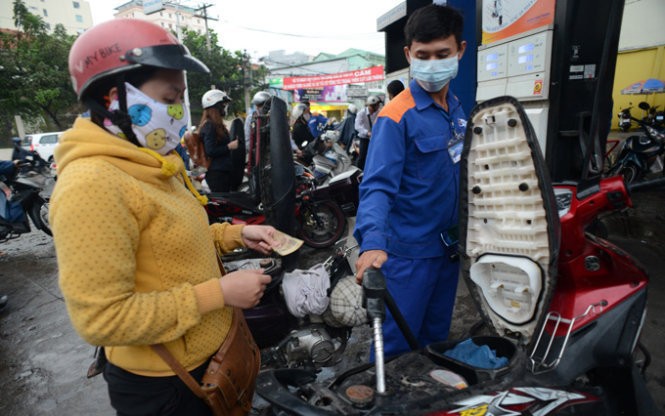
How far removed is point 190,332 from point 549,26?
382 centimetres

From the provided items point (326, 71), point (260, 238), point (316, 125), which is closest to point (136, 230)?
point (260, 238)

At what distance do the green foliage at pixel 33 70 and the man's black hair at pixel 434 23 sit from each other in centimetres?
2179

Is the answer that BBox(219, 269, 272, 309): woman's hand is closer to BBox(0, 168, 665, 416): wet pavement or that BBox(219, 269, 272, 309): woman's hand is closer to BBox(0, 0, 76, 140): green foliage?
BBox(0, 168, 665, 416): wet pavement

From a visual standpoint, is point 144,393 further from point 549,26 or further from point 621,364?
point 549,26

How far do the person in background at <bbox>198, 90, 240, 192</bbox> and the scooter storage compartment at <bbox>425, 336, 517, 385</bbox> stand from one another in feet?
13.9

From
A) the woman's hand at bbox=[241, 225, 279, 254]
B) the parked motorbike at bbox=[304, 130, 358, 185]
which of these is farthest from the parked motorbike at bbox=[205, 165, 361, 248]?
the woman's hand at bbox=[241, 225, 279, 254]

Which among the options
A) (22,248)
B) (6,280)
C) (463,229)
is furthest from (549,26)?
(22,248)

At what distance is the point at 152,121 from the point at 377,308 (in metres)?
0.83

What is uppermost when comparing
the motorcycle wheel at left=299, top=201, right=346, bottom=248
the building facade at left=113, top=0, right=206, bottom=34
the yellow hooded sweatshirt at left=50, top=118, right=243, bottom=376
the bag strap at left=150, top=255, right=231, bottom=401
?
→ the building facade at left=113, top=0, right=206, bottom=34

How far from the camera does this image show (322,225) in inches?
204

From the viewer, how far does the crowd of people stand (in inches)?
36.1

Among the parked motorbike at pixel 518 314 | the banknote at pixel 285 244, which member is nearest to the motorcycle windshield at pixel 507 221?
the parked motorbike at pixel 518 314

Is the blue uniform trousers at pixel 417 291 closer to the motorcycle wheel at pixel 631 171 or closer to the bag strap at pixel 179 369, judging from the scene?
the bag strap at pixel 179 369

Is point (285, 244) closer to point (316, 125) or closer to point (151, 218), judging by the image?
point (151, 218)
